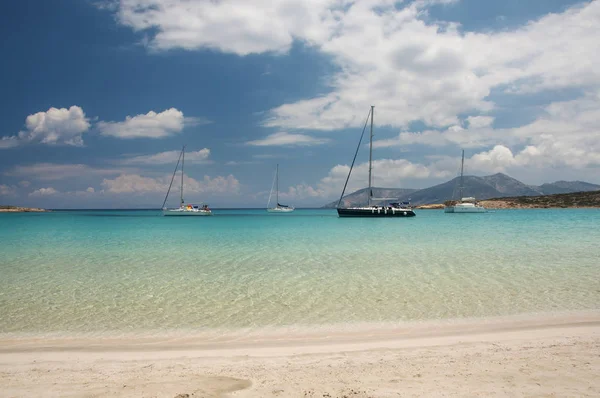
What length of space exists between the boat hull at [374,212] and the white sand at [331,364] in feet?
265

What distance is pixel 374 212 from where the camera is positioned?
302ft

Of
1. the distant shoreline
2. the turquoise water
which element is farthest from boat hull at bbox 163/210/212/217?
the distant shoreline

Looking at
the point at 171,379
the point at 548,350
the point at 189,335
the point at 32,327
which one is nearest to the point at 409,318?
the point at 548,350

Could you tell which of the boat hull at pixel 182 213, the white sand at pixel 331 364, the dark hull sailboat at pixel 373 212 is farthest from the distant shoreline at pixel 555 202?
the white sand at pixel 331 364

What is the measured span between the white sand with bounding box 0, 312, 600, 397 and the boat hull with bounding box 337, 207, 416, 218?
265 feet

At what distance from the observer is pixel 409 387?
20.2ft

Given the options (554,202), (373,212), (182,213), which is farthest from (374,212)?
(554,202)

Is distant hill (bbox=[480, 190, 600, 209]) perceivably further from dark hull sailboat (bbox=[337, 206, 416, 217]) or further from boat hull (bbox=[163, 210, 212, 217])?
boat hull (bbox=[163, 210, 212, 217])

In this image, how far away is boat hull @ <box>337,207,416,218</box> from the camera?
9100 cm

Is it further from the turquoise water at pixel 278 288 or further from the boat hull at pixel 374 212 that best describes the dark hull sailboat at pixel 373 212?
the turquoise water at pixel 278 288

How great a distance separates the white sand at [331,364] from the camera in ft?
20.3

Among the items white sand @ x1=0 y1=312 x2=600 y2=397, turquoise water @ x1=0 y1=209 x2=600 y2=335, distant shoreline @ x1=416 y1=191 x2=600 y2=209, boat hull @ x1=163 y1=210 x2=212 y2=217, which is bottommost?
turquoise water @ x1=0 y1=209 x2=600 y2=335

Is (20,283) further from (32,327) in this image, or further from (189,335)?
(189,335)

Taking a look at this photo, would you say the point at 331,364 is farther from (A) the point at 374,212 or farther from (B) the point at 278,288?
(A) the point at 374,212
